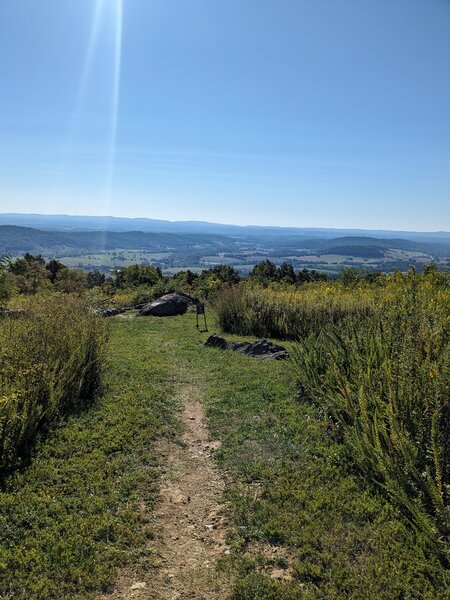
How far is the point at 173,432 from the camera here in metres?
6.12

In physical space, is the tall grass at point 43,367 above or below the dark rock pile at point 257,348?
above

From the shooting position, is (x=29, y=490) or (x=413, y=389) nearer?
(x=29, y=490)

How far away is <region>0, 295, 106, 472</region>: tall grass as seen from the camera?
507cm

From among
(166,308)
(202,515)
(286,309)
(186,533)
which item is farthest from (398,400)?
(166,308)

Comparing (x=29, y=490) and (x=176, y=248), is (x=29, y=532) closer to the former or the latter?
(x=29, y=490)

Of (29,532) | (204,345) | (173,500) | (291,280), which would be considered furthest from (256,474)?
(291,280)

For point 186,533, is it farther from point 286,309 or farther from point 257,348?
point 286,309

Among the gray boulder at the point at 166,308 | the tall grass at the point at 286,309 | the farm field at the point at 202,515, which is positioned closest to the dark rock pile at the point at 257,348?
the tall grass at the point at 286,309

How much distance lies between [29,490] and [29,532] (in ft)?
2.20

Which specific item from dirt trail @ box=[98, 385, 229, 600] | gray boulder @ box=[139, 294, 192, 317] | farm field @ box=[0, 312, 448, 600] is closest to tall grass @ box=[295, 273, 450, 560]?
farm field @ box=[0, 312, 448, 600]

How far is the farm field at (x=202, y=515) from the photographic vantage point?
10.6 feet

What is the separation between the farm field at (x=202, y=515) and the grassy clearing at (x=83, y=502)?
0.01 metres

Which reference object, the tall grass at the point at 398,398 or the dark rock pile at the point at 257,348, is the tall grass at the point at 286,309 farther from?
the tall grass at the point at 398,398

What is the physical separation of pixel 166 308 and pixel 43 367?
38.9ft
